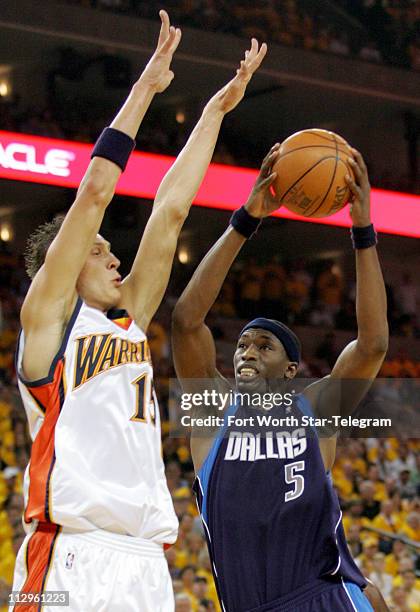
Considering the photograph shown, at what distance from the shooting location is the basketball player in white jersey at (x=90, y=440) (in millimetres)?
2613

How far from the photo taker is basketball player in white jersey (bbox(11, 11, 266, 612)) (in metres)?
2.61

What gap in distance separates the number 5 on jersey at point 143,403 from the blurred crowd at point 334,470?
14.7 feet

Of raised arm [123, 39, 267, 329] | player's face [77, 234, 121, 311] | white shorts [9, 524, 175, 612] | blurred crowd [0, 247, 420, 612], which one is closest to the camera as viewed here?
white shorts [9, 524, 175, 612]

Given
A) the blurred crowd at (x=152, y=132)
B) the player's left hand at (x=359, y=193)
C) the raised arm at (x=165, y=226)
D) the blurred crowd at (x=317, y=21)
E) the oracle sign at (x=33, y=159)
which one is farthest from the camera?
the blurred crowd at (x=317, y=21)

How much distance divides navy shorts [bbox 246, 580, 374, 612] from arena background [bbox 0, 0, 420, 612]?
227 inches

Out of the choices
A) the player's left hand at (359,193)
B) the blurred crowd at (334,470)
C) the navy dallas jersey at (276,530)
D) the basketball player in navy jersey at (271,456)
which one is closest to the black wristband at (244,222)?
the basketball player in navy jersey at (271,456)

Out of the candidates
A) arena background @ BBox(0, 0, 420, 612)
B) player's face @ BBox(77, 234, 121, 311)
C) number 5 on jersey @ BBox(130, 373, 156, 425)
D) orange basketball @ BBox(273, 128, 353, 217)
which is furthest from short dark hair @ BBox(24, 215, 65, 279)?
arena background @ BBox(0, 0, 420, 612)

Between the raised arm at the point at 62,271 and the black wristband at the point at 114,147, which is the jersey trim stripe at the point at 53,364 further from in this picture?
the black wristband at the point at 114,147

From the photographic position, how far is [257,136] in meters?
16.1

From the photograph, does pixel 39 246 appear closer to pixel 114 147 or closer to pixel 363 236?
pixel 114 147

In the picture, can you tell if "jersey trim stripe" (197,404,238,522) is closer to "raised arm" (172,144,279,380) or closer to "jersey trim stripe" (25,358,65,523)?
"raised arm" (172,144,279,380)

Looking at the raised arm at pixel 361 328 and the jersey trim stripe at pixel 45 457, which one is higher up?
the raised arm at pixel 361 328

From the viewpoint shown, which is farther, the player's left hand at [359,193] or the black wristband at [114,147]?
the player's left hand at [359,193]

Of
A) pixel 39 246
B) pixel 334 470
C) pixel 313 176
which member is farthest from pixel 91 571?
pixel 334 470
